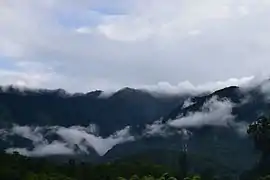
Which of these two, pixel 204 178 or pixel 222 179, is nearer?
pixel 204 178

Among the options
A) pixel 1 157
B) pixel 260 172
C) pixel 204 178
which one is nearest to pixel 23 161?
pixel 1 157

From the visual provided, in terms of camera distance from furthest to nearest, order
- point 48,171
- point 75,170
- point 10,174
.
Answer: point 75,170 → point 48,171 → point 10,174

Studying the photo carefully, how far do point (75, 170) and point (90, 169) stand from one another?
16.7 feet

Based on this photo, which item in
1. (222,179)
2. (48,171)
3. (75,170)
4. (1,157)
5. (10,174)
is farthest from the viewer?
(222,179)

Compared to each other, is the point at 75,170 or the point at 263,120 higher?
the point at 263,120

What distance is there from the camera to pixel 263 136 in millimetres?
115250

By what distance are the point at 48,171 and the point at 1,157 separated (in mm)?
22703

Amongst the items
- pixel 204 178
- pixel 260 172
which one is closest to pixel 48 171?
pixel 204 178

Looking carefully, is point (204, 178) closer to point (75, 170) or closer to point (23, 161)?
point (75, 170)

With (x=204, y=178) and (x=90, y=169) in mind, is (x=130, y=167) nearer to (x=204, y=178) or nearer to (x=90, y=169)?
(x=90, y=169)

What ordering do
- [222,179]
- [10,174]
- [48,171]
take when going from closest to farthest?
[10,174]
[48,171]
[222,179]

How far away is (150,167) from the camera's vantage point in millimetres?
138000

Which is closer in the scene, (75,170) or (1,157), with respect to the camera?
(75,170)

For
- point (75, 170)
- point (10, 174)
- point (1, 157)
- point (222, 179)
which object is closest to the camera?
point (10, 174)
